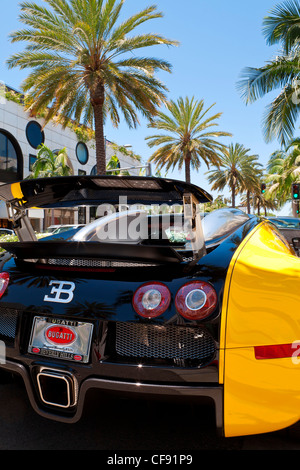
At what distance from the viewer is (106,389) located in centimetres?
171

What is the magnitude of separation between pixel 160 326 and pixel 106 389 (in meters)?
0.37

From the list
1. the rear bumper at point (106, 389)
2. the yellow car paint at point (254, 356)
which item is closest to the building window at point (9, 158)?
the rear bumper at point (106, 389)

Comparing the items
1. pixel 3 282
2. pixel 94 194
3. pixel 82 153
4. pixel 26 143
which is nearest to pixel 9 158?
pixel 26 143

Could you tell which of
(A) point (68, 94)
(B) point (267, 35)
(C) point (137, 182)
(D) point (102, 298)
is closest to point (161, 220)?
(C) point (137, 182)

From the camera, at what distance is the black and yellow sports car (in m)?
1.67

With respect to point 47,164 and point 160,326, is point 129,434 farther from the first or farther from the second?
point 47,164

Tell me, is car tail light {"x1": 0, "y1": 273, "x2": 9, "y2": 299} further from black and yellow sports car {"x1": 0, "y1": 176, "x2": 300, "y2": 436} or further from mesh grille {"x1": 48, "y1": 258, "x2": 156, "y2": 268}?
mesh grille {"x1": 48, "y1": 258, "x2": 156, "y2": 268}

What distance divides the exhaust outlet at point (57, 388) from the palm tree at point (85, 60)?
45.0 ft

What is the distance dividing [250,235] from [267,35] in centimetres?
1522

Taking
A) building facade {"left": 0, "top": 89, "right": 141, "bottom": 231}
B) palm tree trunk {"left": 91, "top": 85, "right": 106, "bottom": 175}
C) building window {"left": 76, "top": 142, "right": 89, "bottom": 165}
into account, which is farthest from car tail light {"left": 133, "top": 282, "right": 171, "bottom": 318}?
building window {"left": 76, "top": 142, "right": 89, "bottom": 165}

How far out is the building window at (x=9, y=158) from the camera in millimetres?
28094

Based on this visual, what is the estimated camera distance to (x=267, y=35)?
1477 centimetres

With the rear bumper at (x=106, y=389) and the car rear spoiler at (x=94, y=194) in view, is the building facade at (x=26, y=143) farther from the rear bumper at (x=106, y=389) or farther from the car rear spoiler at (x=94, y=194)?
the rear bumper at (x=106, y=389)

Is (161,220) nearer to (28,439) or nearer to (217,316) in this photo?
Answer: (217,316)
